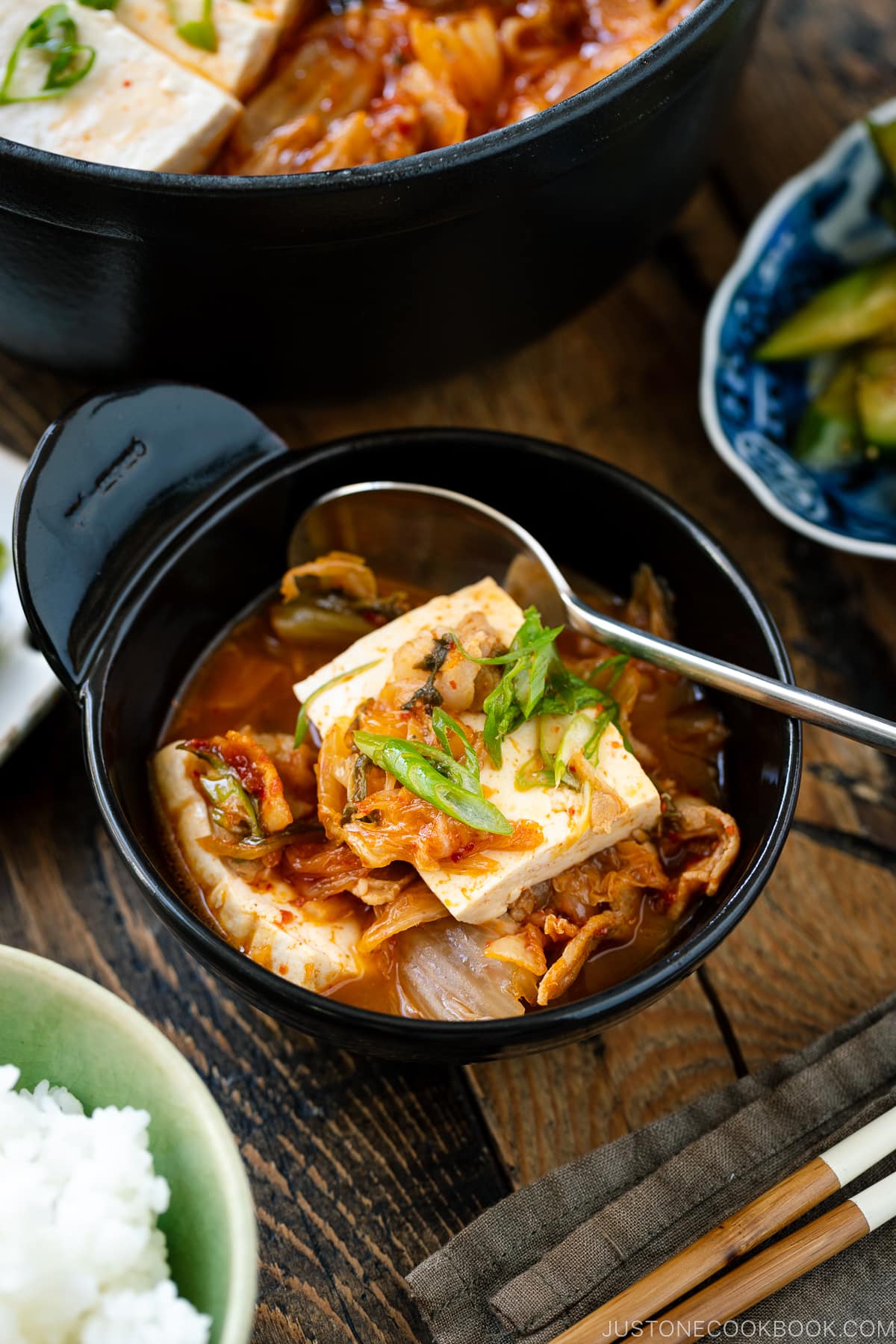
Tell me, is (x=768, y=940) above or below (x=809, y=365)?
below

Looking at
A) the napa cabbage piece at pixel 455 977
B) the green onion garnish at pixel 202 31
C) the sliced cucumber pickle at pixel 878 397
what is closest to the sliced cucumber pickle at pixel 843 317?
the sliced cucumber pickle at pixel 878 397

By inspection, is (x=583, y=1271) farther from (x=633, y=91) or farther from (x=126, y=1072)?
(x=633, y=91)

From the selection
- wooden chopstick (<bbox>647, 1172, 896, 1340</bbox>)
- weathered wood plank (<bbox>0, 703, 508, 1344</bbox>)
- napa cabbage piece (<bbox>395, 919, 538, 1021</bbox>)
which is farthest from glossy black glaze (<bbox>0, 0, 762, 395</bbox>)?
wooden chopstick (<bbox>647, 1172, 896, 1340</bbox>)

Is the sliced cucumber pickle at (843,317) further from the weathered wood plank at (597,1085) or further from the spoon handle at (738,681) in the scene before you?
the weathered wood plank at (597,1085)

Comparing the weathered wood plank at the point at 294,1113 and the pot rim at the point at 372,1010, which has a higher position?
the pot rim at the point at 372,1010

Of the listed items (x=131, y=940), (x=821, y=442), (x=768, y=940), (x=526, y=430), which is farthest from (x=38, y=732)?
(x=821, y=442)
